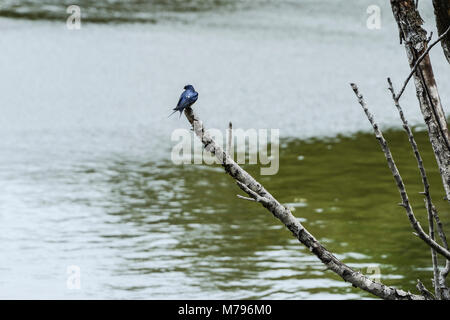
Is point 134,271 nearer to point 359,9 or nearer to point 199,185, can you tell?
point 199,185

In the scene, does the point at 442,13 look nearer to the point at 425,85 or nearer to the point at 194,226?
the point at 425,85

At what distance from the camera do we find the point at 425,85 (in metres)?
2.35

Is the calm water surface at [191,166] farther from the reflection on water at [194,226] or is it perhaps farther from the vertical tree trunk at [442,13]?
the vertical tree trunk at [442,13]

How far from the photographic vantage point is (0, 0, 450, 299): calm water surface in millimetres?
6824

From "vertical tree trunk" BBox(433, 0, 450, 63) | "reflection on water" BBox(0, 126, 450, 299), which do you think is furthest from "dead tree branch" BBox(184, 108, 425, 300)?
"reflection on water" BBox(0, 126, 450, 299)

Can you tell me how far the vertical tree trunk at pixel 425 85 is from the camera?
233 centimetres

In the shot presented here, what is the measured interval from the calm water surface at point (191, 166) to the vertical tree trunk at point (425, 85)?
3910 mm

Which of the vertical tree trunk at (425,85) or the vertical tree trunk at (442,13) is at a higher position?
the vertical tree trunk at (442,13)

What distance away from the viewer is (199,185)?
9281 mm

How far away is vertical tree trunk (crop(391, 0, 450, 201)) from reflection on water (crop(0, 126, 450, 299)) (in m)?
3.92

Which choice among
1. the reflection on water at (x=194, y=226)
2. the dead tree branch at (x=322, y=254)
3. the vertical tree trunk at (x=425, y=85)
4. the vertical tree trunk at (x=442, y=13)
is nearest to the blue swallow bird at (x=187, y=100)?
the dead tree branch at (x=322, y=254)

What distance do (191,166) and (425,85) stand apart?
8020 millimetres

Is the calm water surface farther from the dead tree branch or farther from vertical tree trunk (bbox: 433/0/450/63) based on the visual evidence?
the dead tree branch

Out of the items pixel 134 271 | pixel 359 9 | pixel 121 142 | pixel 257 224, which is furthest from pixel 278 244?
pixel 359 9
